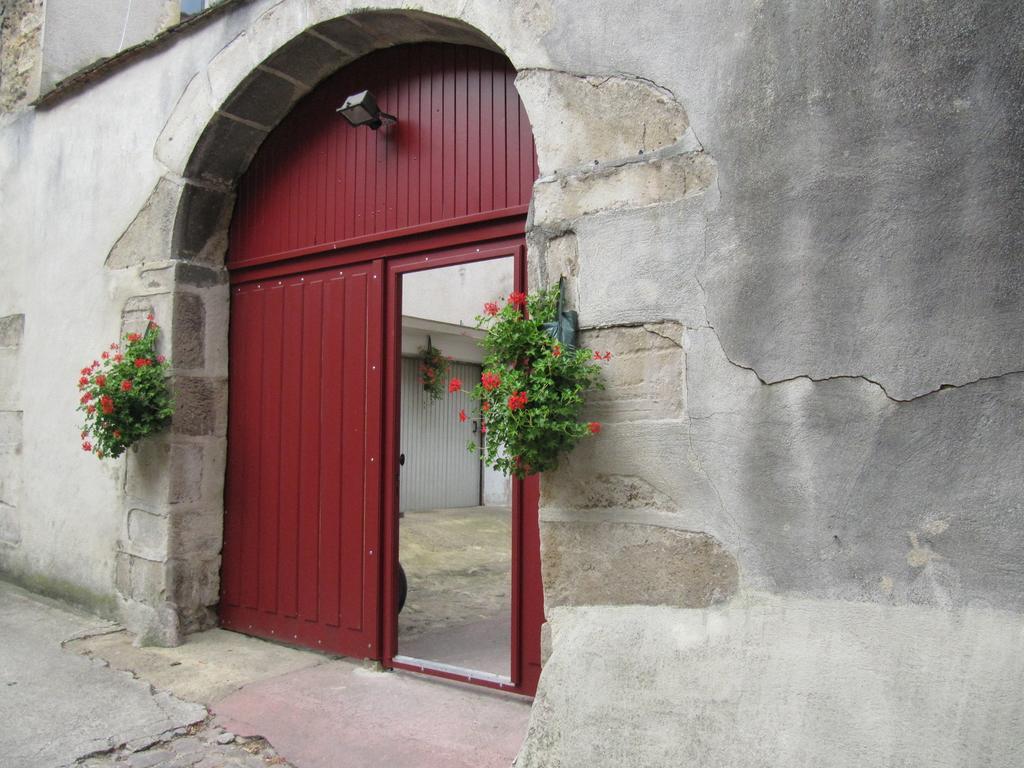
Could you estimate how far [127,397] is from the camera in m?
4.09

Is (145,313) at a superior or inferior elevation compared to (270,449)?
superior

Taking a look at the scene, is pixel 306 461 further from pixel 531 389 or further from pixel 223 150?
pixel 531 389

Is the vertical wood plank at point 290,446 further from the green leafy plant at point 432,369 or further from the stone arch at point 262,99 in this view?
the green leafy plant at point 432,369

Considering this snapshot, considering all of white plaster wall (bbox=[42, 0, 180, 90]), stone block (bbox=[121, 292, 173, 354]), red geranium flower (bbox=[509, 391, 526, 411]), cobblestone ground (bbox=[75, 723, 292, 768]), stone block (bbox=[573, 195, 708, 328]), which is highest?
white plaster wall (bbox=[42, 0, 180, 90])

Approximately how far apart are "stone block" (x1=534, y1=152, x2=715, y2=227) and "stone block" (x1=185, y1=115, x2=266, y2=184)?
2.26 meters

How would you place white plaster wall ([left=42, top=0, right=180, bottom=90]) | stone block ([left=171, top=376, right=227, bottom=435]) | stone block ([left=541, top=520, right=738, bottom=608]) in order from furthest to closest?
white plaster wall ([left=42, top=0, right=180, bottom=90])
stone block ([left=171, top=376, right=227, bottom=435])
stone block ([left=541, top=520, right=738, bottom=608])

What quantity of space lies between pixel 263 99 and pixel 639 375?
2823mm

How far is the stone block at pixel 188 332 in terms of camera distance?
14.2 feet

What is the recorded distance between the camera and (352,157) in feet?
13.3

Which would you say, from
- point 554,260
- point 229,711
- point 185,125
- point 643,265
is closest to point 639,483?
point 643,265

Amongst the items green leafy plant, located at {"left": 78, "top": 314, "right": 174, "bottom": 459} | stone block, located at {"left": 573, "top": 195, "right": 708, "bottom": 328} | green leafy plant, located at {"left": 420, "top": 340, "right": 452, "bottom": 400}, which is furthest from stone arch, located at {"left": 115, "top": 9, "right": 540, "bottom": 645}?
green leafy plant, located at {"left": 420, "top": 340, "right": 452, "bottom": 400}

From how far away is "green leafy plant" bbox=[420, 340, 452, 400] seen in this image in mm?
10016

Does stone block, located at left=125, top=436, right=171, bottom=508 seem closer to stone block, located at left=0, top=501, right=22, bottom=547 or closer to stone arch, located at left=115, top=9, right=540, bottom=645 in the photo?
stone arch, located at left=115, top=9, right=540, bottom=645

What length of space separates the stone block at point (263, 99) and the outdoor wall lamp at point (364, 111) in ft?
1.69
